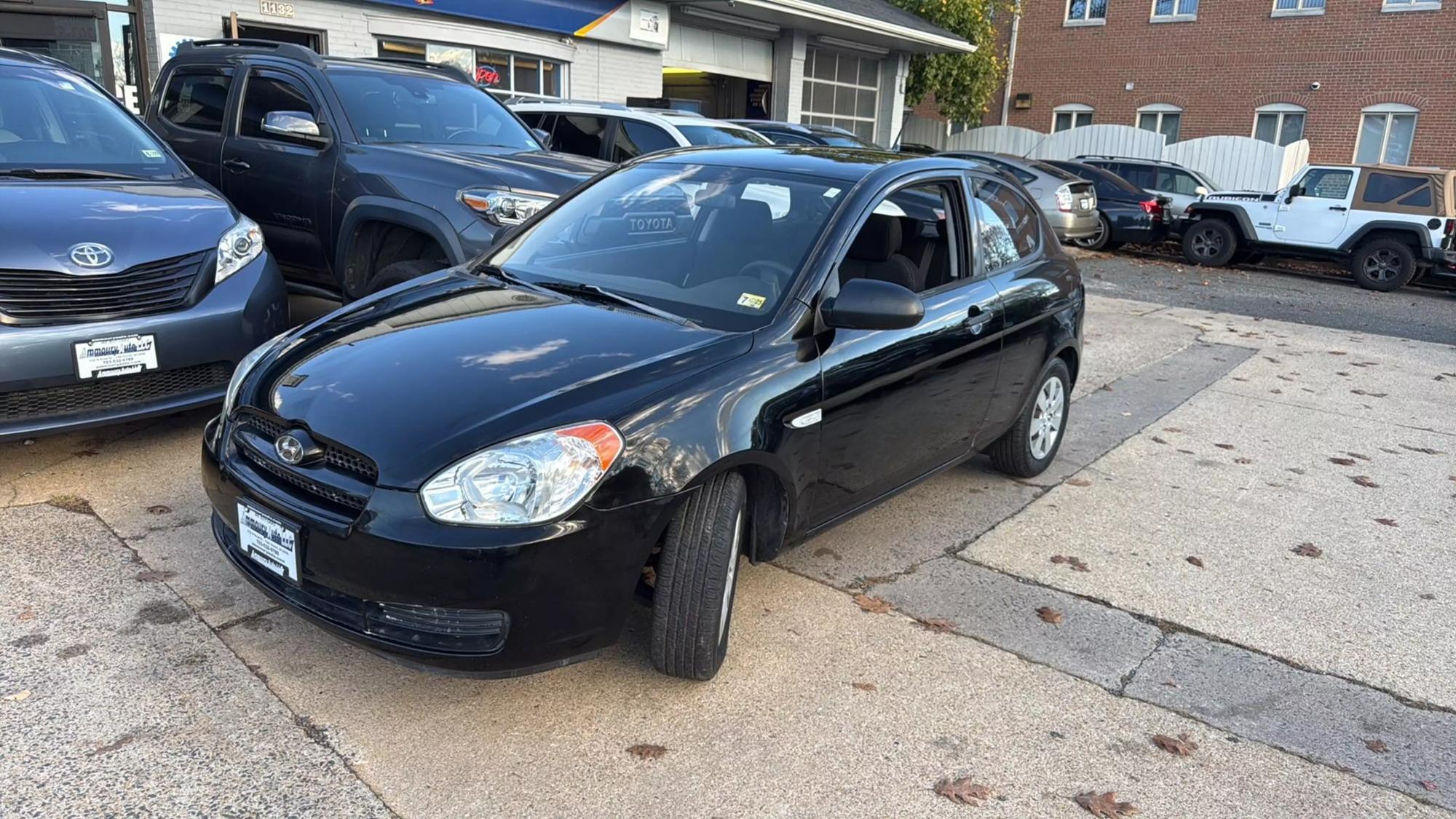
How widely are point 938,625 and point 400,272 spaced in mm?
3616

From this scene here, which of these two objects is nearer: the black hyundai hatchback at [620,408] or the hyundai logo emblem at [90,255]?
the black hyundai hatchback at [620,408]

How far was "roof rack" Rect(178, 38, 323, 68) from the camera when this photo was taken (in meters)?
6.86

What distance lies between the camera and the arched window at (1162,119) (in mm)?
27344

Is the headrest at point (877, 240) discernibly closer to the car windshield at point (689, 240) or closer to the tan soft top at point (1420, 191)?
the car windshield at point (689, 240)

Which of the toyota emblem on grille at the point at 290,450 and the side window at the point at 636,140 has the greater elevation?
the side window at the point at 636,140

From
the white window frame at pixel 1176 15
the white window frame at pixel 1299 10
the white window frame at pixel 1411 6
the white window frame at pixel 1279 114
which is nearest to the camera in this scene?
the white window frame at pixel 1411 6

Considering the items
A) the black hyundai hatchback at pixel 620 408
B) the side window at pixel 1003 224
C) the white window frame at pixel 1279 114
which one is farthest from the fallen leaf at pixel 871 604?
the white window frame at pixel 1279 114

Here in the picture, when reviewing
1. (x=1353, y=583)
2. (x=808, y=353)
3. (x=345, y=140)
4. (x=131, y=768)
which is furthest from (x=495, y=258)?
(x=1353, y=583)

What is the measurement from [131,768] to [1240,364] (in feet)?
29.1

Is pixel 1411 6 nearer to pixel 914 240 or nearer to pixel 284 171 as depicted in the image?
pixel 914 240

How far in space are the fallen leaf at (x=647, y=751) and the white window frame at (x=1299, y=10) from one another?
2788cm

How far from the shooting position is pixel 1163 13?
26906mm

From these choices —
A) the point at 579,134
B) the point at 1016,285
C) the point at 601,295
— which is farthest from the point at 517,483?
the point at 579,134

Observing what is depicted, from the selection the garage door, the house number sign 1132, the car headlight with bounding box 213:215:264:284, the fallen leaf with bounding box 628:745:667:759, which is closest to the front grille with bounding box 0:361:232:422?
the car headlight with bounding box 213:215:264:284
